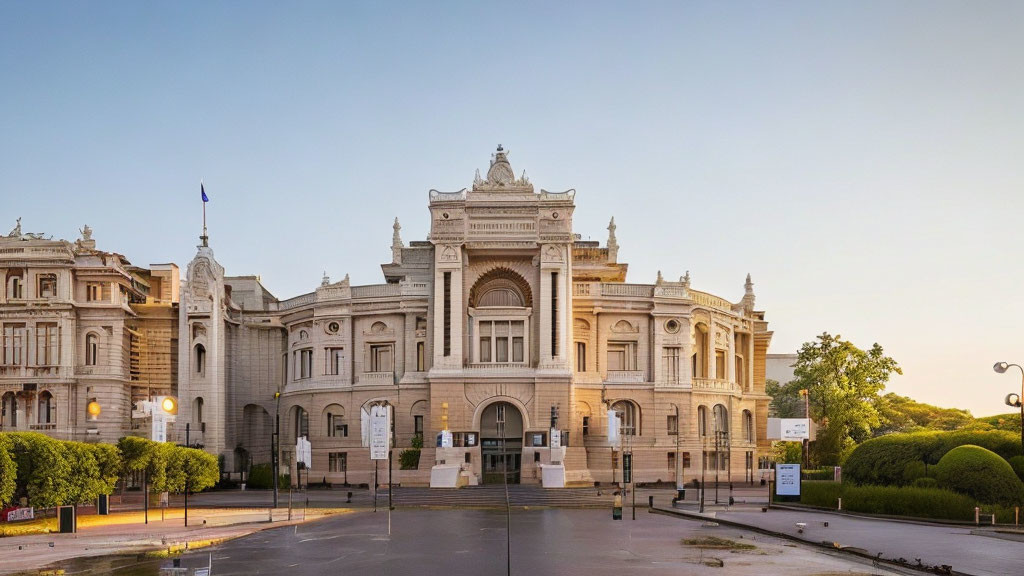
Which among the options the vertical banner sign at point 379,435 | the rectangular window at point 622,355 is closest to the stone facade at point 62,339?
the vertical banner sign at point 379,435

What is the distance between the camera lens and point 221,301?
8906cm

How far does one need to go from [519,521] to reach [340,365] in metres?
39.8

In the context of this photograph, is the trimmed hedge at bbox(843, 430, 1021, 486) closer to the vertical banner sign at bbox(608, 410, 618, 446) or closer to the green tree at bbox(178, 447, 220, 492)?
the vertical banner sign at bbox(608, 410, 618, 446)

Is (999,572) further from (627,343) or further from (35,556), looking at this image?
(627,343)

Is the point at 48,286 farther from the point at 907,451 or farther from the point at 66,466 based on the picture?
the point at 907,451

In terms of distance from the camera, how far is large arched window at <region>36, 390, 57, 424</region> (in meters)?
82.4

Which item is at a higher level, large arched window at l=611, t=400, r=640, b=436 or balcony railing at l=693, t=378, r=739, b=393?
balcony railing at l=693, t=378, r=739, b=393

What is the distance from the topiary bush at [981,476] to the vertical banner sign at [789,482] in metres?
8.07

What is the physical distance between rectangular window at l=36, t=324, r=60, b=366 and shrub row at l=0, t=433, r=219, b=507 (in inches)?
1104

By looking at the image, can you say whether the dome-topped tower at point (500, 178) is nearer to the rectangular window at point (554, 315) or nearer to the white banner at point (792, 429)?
the rectangular window at point (554, 315)

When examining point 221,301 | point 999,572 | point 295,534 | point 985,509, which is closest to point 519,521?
point 295,534

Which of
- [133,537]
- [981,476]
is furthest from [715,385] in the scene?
[133,537]

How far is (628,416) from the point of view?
86438 mm

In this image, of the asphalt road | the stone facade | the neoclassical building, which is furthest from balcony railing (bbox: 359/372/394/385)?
→ the asphalt road
